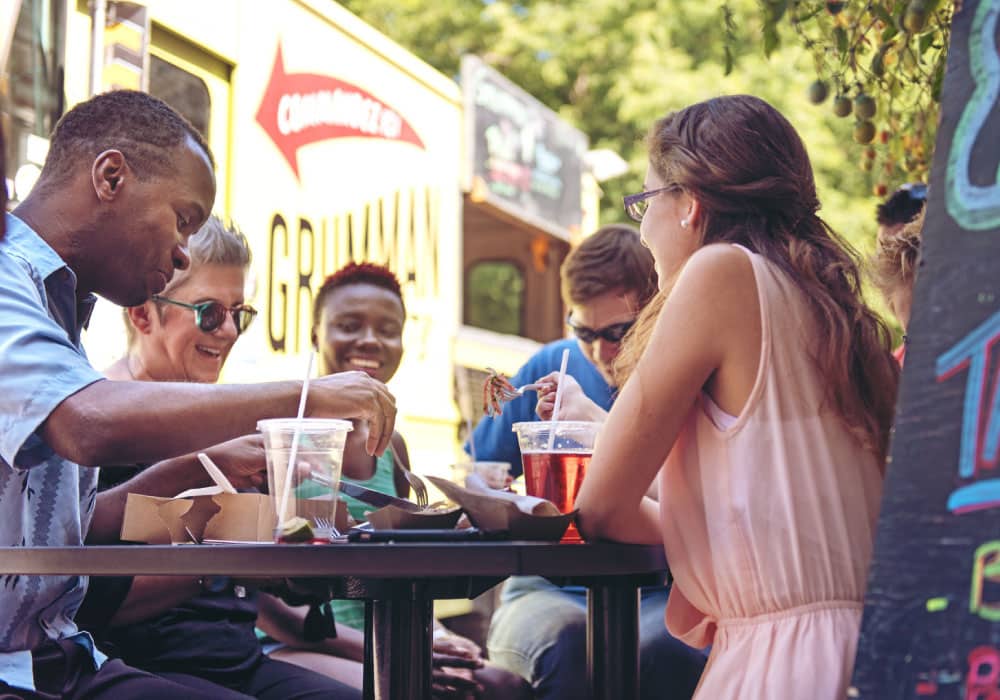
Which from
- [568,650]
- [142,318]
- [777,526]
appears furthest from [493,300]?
[777,526]

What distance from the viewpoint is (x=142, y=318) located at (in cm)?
336

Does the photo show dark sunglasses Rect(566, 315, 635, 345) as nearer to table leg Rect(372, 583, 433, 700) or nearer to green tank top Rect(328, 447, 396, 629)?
green tank top Rect(328, 447, 396, 629)

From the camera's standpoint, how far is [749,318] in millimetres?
1939

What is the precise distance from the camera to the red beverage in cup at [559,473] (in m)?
2.20

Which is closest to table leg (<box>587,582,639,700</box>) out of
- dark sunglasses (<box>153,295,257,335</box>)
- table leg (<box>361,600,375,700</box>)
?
table leg (<box>361,600,375,700</box>)

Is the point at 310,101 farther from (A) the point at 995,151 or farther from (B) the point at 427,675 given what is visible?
(A) the point at 995,151

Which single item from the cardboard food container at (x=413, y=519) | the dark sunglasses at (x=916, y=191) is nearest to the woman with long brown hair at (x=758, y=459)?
the cardboard food container at (x=413, y=519)

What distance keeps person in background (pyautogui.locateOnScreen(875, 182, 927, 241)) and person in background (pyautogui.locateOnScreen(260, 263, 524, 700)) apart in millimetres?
1618

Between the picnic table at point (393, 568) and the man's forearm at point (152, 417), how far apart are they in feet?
0.58

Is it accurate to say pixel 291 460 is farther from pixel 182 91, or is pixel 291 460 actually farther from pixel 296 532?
pixel 182 91

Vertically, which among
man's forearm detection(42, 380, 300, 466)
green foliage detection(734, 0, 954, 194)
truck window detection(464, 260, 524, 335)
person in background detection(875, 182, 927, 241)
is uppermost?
truck window detection(464, 260, 524, 335)

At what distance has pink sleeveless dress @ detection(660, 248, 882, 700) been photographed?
1830 mm

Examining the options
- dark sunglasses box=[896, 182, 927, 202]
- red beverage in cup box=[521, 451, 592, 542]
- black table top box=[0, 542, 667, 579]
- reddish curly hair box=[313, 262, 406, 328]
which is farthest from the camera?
reddish curly hair box=[313, 262, 406, 328]

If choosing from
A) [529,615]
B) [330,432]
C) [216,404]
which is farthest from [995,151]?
[529,615]
